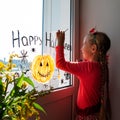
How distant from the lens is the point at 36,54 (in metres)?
1.28

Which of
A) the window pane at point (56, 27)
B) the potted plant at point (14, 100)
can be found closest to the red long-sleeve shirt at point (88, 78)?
the window pane at point (56, 27)

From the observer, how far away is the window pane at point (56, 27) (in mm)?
1370

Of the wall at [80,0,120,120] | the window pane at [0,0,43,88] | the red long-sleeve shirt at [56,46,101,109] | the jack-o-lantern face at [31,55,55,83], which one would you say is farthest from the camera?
the wall at [80,0,120,120]

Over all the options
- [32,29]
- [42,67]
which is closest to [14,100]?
[42,67]

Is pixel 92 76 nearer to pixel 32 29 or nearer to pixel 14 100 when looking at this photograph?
pixel 32 29

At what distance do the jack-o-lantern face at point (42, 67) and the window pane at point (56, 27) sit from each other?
0.12 m

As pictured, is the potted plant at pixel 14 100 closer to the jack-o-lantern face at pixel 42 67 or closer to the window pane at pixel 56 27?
the jack-o-lantern face at pixel 42 67

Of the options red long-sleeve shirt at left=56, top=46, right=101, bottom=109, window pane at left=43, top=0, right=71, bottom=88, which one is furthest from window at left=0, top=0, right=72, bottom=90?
red long-sleeve shirt at left=56, top=46, right=101, bottom=109

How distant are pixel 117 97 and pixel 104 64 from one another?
0.97 feet

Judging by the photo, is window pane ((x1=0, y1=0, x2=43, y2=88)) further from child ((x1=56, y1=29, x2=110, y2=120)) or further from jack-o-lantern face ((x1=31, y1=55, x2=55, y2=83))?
child ((x1=56, y1=29, x2=110, y2=120))

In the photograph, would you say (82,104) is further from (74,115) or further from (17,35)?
(17,35)

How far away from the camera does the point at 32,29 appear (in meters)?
1.26

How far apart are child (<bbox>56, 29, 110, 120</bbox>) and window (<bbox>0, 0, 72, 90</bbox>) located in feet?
0.54

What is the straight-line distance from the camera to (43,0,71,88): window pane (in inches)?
53.9
